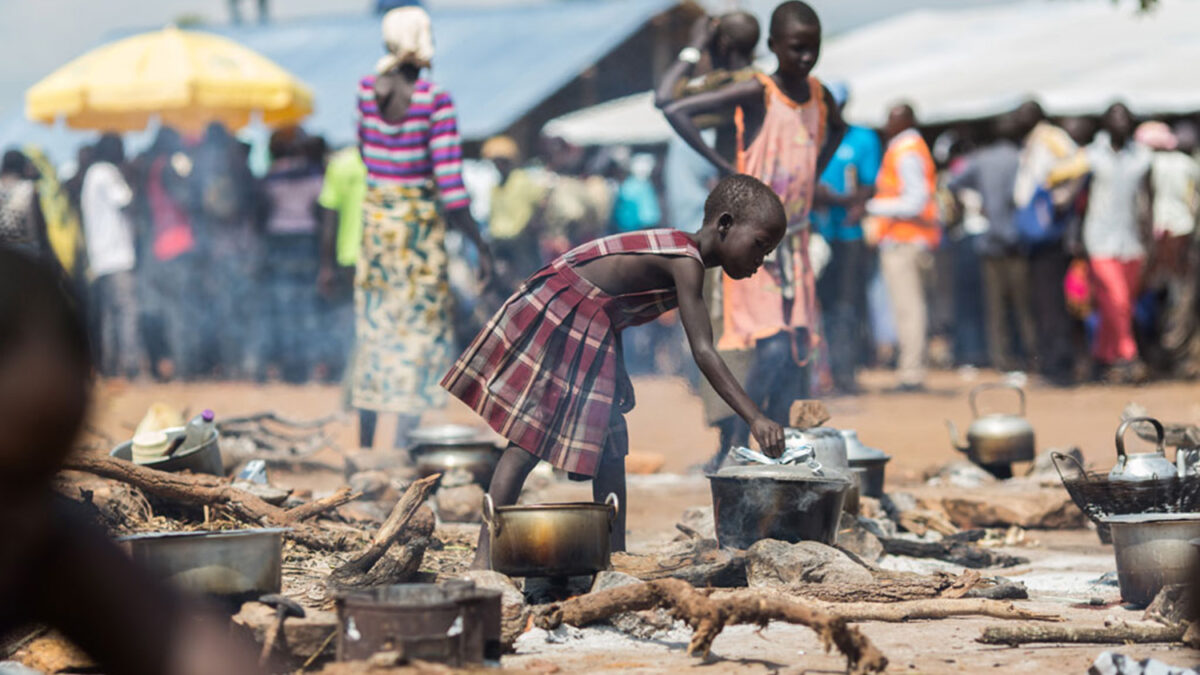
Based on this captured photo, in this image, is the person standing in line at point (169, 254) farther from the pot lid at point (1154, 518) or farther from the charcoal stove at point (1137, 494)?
the pot lid at point (1154, 518)

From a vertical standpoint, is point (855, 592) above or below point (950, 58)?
below

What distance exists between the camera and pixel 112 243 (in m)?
14.7

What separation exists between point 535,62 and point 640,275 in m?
16.8

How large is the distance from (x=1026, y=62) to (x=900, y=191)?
6691 millimetres

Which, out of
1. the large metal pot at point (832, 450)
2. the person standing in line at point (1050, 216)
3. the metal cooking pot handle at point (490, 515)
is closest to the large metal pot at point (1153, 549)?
the large metal pot at point (832, 450)

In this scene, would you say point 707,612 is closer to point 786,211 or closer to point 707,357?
point 707,357

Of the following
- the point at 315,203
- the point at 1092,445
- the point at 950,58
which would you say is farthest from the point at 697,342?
the point at 950,58

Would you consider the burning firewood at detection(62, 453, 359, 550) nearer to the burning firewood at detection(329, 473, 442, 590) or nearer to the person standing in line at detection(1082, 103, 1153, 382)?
the burning firewood at detection(329, 473, 442, 590)

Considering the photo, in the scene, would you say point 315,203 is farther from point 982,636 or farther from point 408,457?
point 982,636

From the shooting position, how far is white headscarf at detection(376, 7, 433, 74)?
7.46 m

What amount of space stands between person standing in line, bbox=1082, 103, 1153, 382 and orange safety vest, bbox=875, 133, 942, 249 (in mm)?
1395

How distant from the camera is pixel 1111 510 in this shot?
17.1 ft

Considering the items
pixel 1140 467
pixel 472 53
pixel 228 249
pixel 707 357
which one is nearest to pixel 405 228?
pixel 707 357

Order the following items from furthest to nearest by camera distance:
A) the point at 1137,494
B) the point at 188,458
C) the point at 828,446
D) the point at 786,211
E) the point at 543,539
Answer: the point at 786,211 < the point at 188,458 < the point at 828,446 < the point at 1137,494 < the point at 543,539
